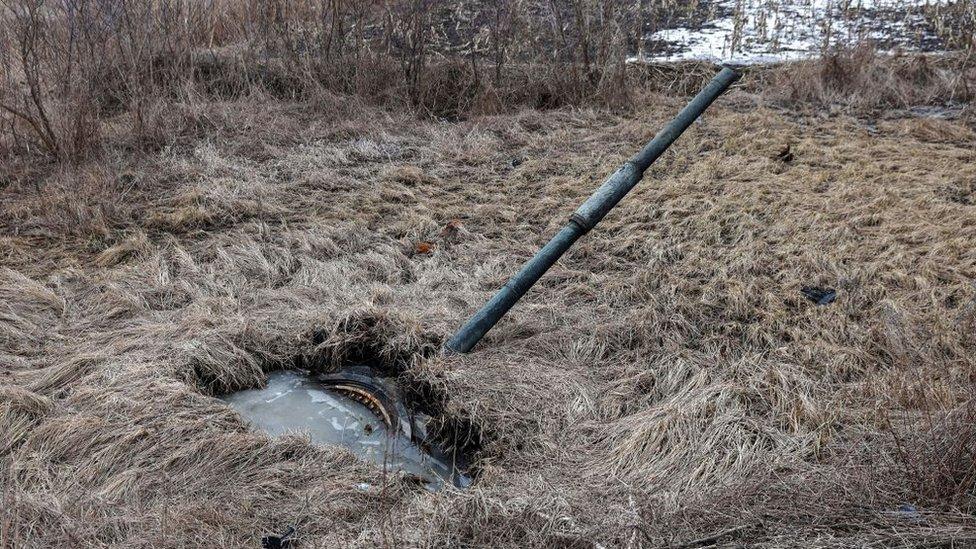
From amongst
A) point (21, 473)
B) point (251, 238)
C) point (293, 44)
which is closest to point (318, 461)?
point (21, 473)

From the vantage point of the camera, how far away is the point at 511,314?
13.3 feet

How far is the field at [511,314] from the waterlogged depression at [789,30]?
789 millimetres

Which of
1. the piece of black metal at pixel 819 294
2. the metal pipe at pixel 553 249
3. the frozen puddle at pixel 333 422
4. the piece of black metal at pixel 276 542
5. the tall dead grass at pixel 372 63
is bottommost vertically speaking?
the frozen puddle at pixel 333 422

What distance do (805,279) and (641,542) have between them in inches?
95.1

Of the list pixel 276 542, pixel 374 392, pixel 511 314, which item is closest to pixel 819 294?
pixel 511 314

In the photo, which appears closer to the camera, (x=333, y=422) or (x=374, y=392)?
(x=333, y=422)

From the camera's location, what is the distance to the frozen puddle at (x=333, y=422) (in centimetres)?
321

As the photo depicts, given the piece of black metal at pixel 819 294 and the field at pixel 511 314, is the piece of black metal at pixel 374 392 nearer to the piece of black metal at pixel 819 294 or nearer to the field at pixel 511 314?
the field at pixel 511 314

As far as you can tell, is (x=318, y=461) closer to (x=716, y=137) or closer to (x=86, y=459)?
(x=86, y=459)

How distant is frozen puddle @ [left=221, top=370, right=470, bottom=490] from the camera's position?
3.21 m

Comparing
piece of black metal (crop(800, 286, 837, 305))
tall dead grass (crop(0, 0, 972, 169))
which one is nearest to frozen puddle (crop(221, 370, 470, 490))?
piece of black metal (crop(800, 286, 837, 305))

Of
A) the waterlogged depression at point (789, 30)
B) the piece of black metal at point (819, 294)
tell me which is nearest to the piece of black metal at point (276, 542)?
the piece of black metal at point (819, 294)

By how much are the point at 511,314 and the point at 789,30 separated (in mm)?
6063

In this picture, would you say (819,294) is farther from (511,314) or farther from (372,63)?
(372,63)
